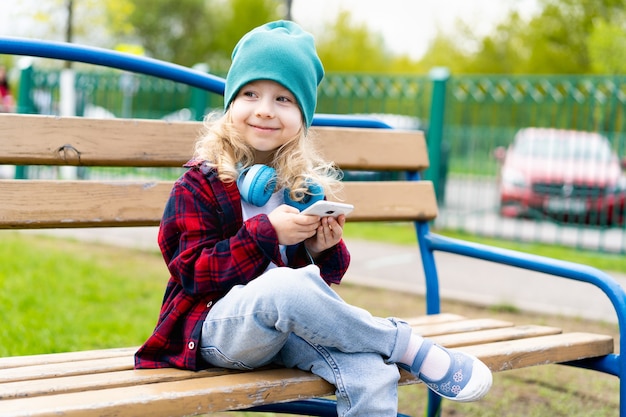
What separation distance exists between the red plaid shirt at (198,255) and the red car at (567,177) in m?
6.80

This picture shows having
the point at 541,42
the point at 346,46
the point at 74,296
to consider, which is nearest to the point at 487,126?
the point at 74,296

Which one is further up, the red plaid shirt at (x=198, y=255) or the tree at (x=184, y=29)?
the tree at (x=184, y=29)

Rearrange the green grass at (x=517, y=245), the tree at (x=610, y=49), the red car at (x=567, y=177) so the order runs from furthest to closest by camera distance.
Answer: the tree at (x=610, y=49), the red car at (x=567, y=177), the green grass at (x=517, y=245)

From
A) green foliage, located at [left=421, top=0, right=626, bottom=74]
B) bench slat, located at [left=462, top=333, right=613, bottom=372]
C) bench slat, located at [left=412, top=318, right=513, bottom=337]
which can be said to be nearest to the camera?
bench slat, located at [left=462, top=333, right=613, bottom=372]

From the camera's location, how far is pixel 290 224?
1953 mm

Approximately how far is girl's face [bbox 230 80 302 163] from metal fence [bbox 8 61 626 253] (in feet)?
18.8

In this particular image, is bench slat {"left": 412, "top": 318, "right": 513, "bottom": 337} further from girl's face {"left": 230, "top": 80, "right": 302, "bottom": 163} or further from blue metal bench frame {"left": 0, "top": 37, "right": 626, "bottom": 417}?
girl's face {"left": 230, "top": 80, "right": 302, "bottom": 163}

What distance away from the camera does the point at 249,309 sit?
6.17 ft

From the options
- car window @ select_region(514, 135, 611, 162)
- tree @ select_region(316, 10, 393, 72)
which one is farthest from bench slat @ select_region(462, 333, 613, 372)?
tree @ select_region(316, 10, 393, 72)

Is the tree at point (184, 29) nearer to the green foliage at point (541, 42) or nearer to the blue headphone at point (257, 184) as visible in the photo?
the green foliage at point (541, 42)

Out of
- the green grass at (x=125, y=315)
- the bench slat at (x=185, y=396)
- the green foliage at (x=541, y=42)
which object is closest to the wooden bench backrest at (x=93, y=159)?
the bench slat at (x=185, y=396)

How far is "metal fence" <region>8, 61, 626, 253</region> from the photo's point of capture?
8297 mm

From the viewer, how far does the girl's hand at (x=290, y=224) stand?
1957 millimetres

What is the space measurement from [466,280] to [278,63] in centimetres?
408
